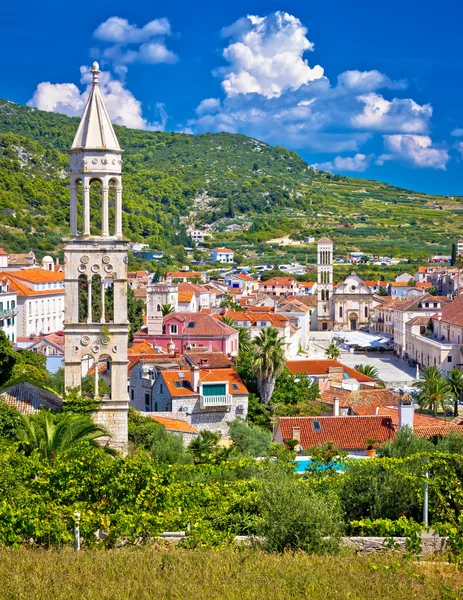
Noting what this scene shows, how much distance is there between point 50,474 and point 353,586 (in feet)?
21.6

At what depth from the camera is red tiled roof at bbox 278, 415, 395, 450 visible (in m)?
28.4

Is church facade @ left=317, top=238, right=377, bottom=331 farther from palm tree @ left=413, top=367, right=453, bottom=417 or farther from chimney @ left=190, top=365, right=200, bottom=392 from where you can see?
chimney @ left=190, top=365, right=200, bottom=392

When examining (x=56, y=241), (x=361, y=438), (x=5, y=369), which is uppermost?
(x=56, y=241)

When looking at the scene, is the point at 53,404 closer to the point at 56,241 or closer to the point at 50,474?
the point at 50,474

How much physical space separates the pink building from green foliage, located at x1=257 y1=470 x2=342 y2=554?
33.3m

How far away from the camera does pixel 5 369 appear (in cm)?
3120

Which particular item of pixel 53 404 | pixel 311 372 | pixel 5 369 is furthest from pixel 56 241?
pixel 53 404

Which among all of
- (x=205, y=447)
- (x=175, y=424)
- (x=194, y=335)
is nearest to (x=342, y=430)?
(x=205, y=447)

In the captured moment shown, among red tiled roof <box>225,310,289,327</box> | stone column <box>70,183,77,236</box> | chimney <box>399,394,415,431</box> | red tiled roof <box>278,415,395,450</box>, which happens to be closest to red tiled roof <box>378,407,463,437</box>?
chimney <box>399,394,415,431</box>

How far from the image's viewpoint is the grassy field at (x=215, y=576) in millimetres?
12703

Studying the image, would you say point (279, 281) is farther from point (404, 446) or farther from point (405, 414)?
point (404, 446)

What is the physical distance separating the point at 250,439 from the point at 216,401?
4.27m

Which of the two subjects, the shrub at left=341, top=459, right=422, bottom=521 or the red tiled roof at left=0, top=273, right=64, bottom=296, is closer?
the shrub at left=341, top=459, right=422, bottom=521

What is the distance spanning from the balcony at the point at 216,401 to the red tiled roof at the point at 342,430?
3.88 metres
